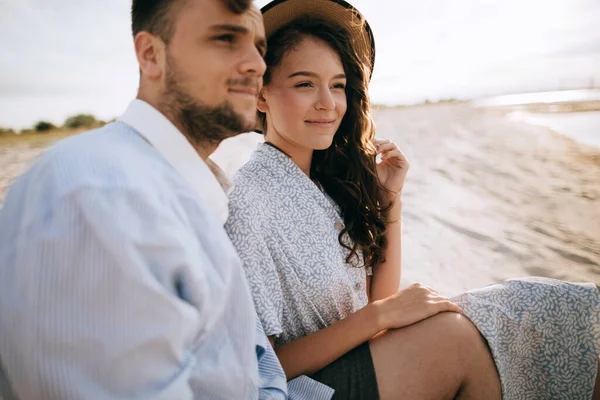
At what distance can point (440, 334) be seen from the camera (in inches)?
61.9

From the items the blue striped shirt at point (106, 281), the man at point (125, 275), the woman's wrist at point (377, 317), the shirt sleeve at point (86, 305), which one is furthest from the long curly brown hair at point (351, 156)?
the shirt sleeve at point (86, 305)

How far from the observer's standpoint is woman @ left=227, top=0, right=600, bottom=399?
1552 mm

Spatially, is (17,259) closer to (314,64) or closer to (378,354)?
(378,354)

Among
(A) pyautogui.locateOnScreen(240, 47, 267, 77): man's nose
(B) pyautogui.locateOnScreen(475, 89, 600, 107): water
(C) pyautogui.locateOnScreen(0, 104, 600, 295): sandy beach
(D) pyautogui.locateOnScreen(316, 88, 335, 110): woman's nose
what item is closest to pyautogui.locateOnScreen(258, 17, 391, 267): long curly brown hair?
(D) pyautogui.locateOnScreen(316, 88, 335, 110): woman's nose

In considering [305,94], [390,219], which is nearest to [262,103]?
[305,94]

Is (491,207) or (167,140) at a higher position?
(167,140)

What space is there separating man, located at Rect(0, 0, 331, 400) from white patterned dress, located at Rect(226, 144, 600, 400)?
0.45m

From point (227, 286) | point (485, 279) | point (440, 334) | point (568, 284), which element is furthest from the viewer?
point (485, 279)

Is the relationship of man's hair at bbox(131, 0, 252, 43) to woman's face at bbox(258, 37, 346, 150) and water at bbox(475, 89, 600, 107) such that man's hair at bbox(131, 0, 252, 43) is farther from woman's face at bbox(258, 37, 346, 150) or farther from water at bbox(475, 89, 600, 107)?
water at bbox(475, 89, 600, 107)

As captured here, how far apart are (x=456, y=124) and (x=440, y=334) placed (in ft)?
53.6

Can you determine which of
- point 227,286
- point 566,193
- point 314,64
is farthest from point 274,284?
point 566,193

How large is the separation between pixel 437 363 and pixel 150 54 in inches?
58.0

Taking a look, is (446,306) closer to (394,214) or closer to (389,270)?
(389,270)

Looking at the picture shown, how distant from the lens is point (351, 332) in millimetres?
1651
